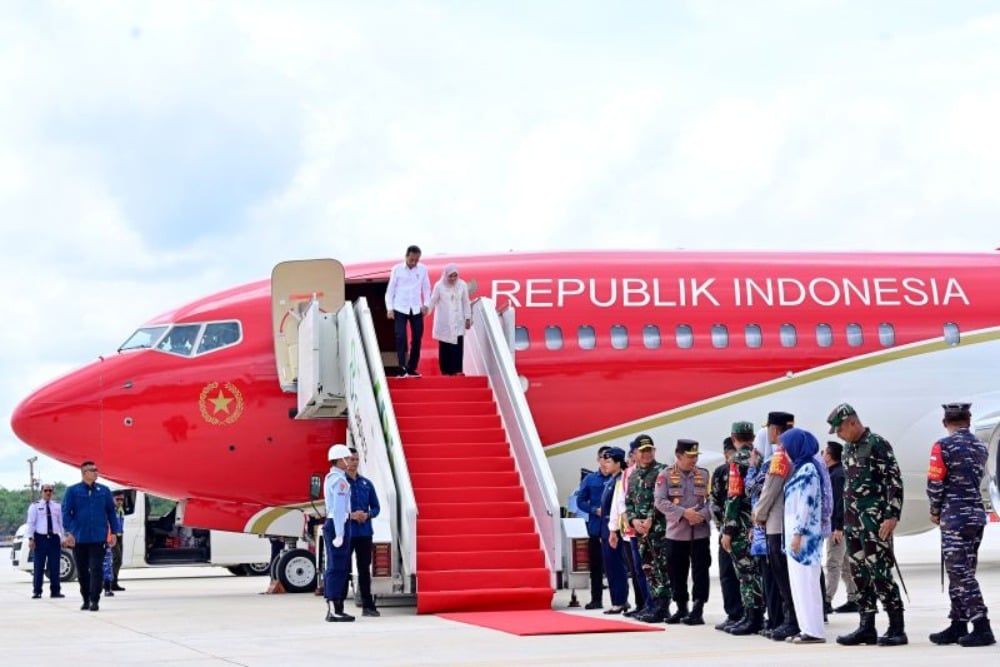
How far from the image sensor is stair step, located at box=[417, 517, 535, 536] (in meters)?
13.9

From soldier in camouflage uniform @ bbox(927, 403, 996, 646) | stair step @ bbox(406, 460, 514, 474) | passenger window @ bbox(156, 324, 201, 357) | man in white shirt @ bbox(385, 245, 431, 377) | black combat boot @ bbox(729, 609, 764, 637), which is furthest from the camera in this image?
passenger window @ bbox(156, 324, 201, 357)

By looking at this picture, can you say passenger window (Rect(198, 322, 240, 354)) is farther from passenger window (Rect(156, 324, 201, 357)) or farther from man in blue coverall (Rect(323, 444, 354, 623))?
man in blue coverall (Rect(323, 444, 354, 623))

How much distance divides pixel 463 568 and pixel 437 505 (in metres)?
0.86

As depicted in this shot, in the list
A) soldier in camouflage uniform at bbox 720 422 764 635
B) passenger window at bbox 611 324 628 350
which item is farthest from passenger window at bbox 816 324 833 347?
soldier in camouflage uniform at bbox 720 422 764 635

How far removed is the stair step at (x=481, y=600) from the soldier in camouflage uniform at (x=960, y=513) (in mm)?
4216

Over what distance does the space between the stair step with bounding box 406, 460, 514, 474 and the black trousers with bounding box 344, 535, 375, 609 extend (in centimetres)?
140

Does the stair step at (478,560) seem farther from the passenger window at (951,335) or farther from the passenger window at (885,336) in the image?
the passenger window at (951,335)

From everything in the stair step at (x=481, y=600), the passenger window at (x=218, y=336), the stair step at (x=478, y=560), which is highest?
the passenger window at (x=218, y=336)

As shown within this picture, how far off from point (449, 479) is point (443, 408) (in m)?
1.38

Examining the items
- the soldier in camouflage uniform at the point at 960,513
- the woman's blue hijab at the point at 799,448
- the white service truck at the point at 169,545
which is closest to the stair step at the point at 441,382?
the woman's blue hijab at the point at 799,448

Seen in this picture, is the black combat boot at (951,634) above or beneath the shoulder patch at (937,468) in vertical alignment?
beneath

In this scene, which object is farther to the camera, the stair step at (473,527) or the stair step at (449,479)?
the stair step at (449,479)

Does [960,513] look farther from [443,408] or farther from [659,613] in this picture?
[443,408]

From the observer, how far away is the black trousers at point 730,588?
11.7 metres
